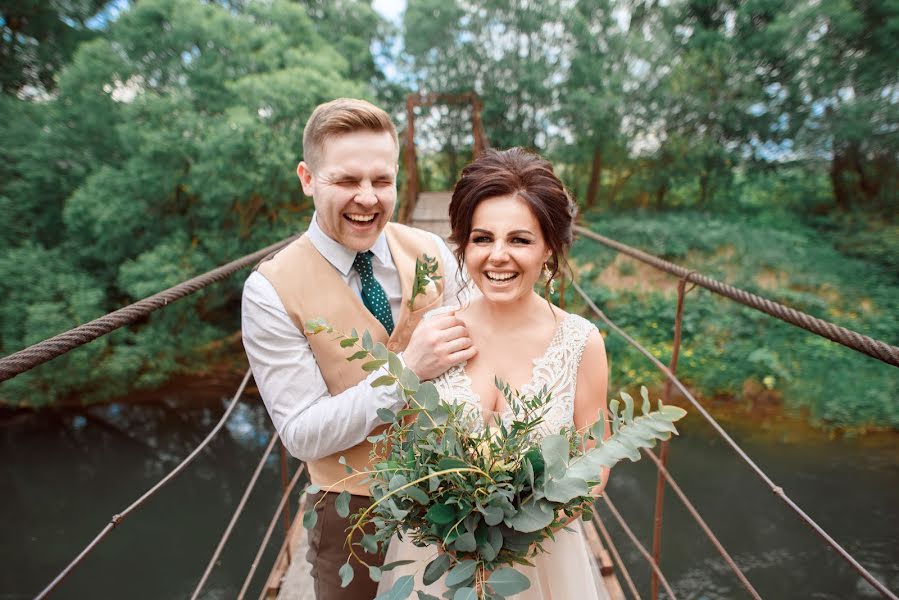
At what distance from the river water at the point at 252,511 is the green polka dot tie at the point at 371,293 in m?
4.43

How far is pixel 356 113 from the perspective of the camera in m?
1.25

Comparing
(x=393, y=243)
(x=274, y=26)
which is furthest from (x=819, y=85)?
(x=393, y=243)

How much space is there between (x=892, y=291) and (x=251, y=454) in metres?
8.75

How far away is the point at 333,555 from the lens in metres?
1.43

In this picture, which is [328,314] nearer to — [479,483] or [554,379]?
[554,379]

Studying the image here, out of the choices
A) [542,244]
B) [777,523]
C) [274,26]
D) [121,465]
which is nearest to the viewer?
[542,244]

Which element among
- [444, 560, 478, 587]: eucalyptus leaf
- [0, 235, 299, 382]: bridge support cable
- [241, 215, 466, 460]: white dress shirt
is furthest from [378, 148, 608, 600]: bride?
[0, 235, 299, 382]: bridge support cable

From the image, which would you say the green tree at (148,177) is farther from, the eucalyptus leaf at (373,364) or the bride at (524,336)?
the eucalyptus leaf at (373,364)

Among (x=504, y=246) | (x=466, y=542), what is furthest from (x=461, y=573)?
(x=504, y=246)

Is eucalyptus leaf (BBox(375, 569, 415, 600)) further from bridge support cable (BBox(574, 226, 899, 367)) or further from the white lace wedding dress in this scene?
bridge support cable (BBox(574, 226, 899, 367))

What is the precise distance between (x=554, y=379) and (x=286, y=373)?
1.90 ft

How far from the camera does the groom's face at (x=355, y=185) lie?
4.19ft

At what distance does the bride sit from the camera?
1.18 metres

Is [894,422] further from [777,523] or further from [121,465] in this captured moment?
[121,465]
